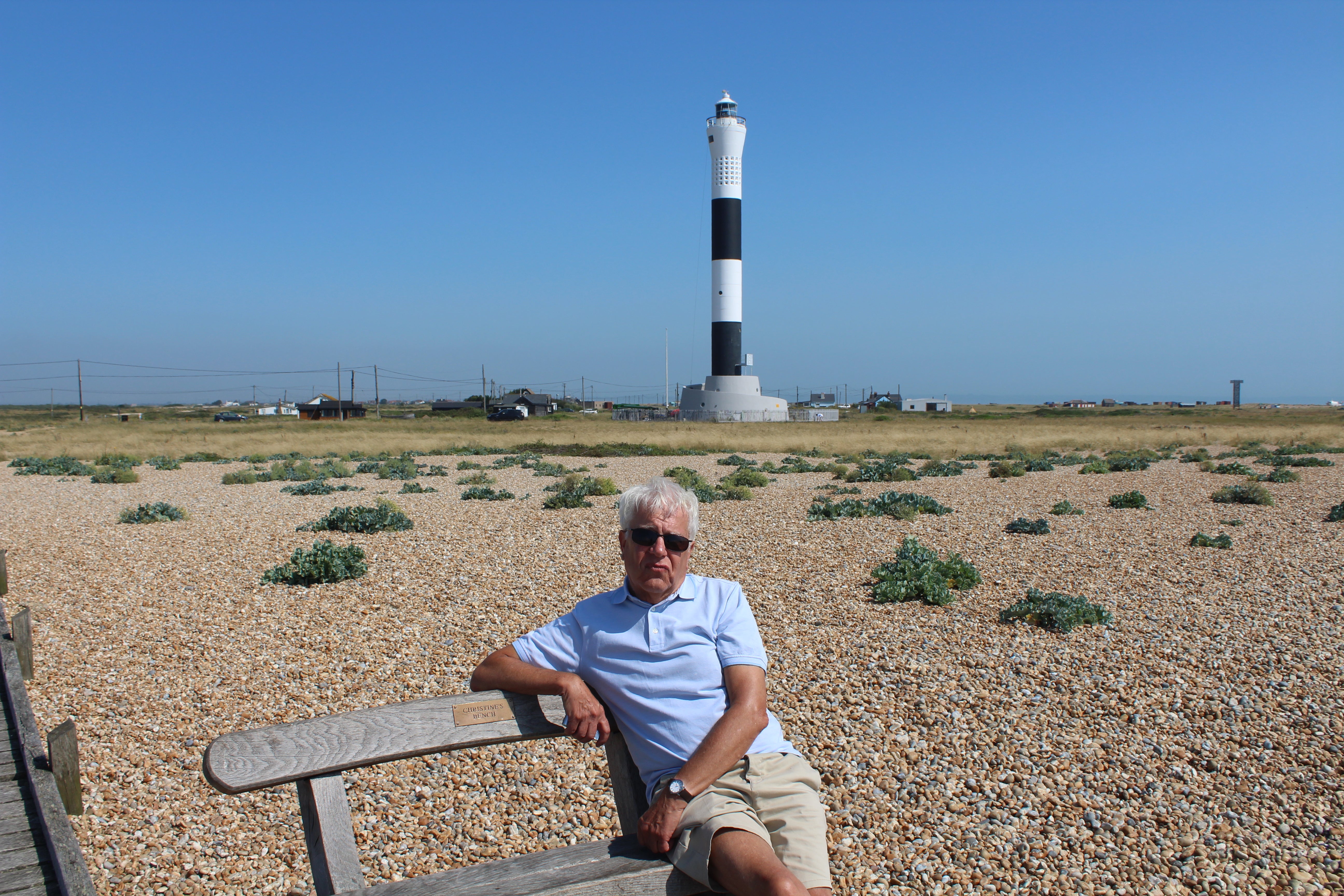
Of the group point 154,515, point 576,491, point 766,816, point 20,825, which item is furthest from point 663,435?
point 766,816

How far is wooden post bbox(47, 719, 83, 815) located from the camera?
3908 mm

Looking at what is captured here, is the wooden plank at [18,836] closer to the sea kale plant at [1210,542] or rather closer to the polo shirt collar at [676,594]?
the polo shirt collar at [676,594]

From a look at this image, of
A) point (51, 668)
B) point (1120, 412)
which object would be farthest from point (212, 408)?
point (51, 668)

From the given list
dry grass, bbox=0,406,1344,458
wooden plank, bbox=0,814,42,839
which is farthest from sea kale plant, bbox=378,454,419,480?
wooden plank, bbox=0,814,42,839

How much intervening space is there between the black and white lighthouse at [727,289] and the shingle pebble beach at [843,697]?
49284 millimetres

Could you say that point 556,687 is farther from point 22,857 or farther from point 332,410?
point 332,410

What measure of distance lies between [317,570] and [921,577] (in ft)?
21.2

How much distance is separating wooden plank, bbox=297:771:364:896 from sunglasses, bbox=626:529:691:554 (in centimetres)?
120

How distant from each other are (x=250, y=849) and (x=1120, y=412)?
10668 cm

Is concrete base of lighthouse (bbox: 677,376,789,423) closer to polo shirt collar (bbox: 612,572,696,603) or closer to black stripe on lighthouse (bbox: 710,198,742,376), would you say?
black stripe on lighthouse (bbox: 710,198,742,376)

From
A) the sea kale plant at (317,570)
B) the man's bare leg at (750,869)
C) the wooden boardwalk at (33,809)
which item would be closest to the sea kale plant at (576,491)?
the sea kale plant at (317,570)

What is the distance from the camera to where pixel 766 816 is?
2.90m

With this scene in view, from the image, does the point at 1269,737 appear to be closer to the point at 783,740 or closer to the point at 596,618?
the point at 783,740

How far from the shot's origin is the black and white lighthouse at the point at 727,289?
60.0 m
